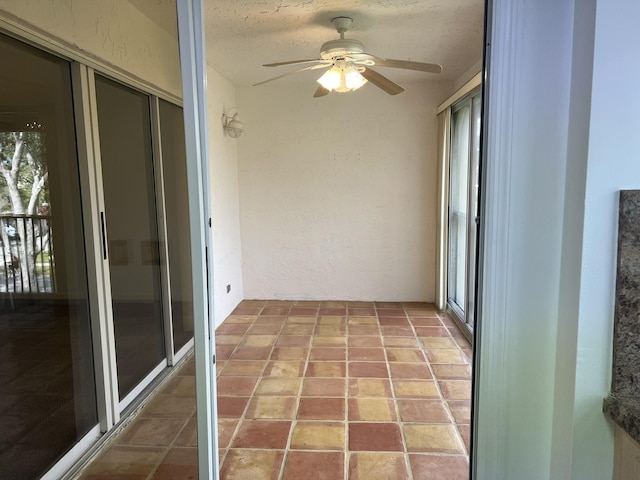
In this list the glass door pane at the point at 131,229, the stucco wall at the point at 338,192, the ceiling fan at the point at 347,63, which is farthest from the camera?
the stucco wall at the point at 338,192

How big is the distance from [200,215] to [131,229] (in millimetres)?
1600

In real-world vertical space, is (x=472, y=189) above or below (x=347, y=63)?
below

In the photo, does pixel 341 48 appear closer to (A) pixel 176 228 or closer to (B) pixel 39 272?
(A) pixel 176 228

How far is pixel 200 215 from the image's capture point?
127 cm

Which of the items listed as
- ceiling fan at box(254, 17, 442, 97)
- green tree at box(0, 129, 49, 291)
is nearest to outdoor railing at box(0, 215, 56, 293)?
green tree at box(0, 129, 49, 291)

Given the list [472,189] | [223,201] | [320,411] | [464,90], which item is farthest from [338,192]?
[320,411]

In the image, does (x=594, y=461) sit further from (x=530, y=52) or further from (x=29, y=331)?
(x=29, y=331)

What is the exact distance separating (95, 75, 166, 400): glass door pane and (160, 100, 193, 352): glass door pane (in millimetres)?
114

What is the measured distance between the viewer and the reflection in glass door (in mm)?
3533

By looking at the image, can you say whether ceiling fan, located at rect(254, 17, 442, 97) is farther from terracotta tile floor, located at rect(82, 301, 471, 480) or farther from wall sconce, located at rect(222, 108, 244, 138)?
terracotta tile floor, located at rect(82, 301, 471, 480)

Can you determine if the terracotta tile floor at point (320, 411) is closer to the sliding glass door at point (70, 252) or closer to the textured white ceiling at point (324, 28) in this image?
the sliding glass door at point (70, 252)

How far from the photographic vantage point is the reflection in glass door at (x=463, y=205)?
353cm

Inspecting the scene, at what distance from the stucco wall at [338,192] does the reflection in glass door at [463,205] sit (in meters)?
0.34

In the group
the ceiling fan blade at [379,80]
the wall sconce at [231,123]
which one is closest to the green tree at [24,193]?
the ceiling fan blade at [379,80]
